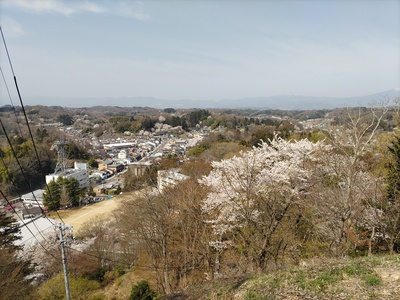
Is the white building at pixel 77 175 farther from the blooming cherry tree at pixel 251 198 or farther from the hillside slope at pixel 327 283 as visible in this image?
the hillside slope at pixel 327 283

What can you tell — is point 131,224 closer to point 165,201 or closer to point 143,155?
point 165,201

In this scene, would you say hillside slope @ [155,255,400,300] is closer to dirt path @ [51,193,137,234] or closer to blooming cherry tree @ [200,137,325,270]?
blooming cherry tree @ [200,137,325,270]

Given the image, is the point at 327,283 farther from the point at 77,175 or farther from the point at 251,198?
the point at 77,175

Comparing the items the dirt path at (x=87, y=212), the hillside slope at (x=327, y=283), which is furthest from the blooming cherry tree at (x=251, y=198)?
the dirt path at (x=87, y=212)

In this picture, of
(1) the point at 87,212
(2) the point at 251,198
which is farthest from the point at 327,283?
(1) the point at 87,212

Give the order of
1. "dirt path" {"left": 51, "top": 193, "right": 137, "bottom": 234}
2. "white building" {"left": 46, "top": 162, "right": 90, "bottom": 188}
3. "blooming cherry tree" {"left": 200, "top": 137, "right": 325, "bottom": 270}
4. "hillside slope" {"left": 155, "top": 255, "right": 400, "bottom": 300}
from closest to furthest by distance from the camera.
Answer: "hillside slope" {"left": 155, "top": 255, "right": 400, "bottom": 300} → "blooming cherry tree" {"left": 200, "top": 137, "right": 325, "bottom": 270} → "dirt path" {"left": 51, "top": 193, "right": 137, "bottom": 234} → "white building" {"left": 46, "top": 162, "right": 90, "bottom": 188}

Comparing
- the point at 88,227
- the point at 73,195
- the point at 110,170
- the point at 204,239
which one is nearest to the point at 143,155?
the point at 110,170

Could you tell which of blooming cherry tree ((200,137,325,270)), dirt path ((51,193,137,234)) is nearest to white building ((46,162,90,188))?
dirt path ((51,193,137,234))

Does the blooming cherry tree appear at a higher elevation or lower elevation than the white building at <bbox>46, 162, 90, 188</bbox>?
higher
